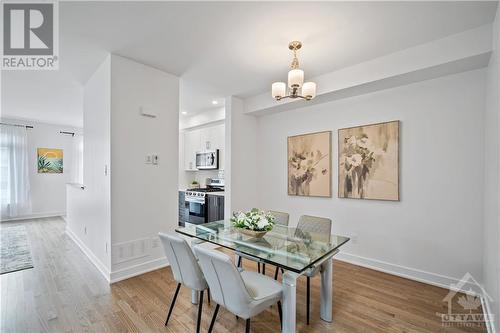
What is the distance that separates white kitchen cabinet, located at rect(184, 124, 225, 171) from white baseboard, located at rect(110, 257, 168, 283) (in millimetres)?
2631

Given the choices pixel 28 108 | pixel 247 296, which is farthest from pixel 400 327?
pixel 28 108

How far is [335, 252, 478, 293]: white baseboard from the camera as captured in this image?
2585 millimetres

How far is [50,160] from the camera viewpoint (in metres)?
6.58

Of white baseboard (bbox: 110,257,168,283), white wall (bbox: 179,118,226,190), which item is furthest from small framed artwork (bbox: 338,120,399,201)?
white baseboard (bbox: 110,257,168,283)

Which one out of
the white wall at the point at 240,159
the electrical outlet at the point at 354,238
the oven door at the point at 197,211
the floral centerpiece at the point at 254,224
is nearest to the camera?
the floral centerpiece at the point at 254,224

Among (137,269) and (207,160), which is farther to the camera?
(207,160)

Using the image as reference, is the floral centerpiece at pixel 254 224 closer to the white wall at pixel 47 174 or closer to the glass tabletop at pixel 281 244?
the glass tabletop at pixel 281 244

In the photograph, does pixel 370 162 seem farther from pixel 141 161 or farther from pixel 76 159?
pixel 76 159

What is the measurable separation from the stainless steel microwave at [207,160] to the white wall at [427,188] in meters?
2.69

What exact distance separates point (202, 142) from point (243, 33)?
11.9 feet

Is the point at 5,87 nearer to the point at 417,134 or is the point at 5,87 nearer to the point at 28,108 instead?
the point at 28,108

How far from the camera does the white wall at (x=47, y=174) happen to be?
6.29 meters

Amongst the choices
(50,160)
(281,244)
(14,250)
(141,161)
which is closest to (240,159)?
(141,161)

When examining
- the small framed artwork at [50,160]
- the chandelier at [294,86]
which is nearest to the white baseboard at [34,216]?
the small framed artwork at [50,160]
